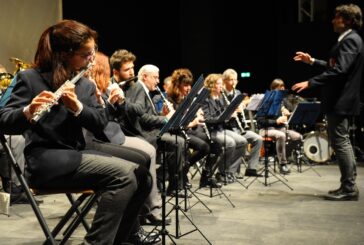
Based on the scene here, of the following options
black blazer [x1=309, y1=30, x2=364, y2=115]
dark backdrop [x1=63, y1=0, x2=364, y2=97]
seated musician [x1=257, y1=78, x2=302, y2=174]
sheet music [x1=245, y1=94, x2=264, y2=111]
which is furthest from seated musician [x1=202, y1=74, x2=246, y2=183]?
dark backdrop [x1=63, y1=0, x2=364, y2=97]

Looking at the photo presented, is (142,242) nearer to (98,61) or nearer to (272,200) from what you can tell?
(98,61)

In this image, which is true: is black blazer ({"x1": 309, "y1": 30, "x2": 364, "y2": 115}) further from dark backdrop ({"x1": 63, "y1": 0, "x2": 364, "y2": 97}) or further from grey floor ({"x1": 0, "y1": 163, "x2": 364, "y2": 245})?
dark backdrop ({"x1": 63, "y1": 0, "x2": 364, "y2": 97})

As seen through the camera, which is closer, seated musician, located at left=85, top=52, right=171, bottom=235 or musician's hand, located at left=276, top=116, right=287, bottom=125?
seated musician, located at left=85, top=52, right=171, bottom=235

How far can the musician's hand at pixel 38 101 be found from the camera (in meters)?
2.52

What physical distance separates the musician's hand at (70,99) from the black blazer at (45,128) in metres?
0.06

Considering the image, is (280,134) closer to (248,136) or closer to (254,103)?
(248,136)

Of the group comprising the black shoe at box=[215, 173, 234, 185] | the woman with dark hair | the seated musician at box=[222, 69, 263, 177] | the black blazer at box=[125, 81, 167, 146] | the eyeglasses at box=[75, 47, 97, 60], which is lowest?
the black shoe at box=[215, 173, 234, 185]

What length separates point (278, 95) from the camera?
A: 22.0 feet

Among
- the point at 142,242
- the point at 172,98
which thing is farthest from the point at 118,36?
the point at 142,242

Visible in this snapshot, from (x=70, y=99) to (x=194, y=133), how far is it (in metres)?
3.90

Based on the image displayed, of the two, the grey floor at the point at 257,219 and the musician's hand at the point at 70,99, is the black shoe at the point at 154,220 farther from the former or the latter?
the musician's hand at the point at 70,99

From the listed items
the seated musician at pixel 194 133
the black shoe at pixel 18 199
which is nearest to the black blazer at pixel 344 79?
the seated musician at pixel 194 133

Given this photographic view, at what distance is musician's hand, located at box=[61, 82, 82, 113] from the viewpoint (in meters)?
2.63

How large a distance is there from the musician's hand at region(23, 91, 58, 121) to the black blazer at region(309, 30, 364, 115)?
3.21 m
